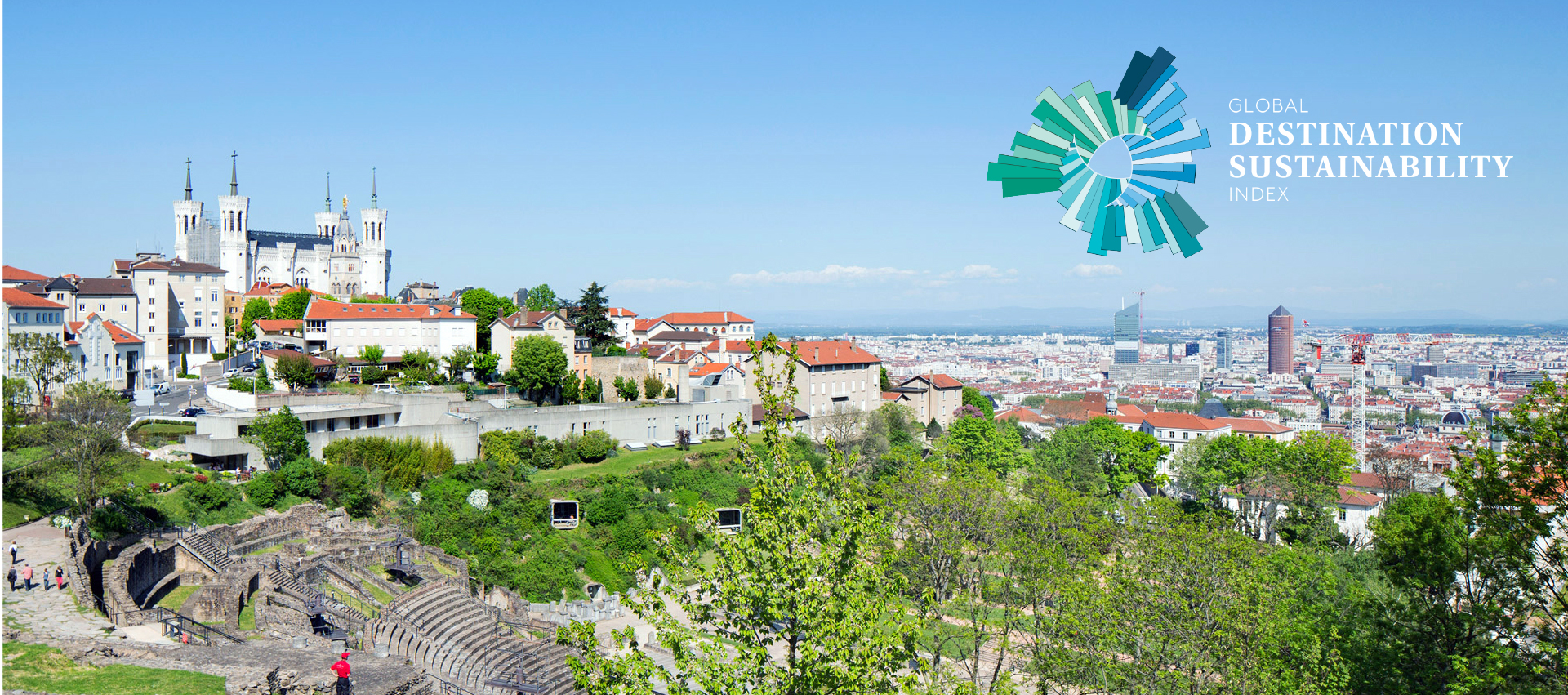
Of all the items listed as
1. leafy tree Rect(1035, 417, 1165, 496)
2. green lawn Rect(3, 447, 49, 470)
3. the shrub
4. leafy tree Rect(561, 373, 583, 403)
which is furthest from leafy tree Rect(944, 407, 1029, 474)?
green lawn Rect(3, 447, 49, 470)

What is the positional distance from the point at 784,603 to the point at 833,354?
192 feet

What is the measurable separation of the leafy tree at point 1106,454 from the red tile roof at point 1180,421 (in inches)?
1053

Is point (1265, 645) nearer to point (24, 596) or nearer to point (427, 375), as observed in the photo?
point (24, 596)

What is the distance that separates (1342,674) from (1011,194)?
14.0m

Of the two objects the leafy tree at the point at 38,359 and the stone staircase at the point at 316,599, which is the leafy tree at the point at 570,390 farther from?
the stone staircase at the point at 316,599

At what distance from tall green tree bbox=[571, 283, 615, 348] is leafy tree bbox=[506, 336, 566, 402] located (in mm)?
6977

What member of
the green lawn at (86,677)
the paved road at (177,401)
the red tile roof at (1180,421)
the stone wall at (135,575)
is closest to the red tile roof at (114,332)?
the paved road at (177,401)

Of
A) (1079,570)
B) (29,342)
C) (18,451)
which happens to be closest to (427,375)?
(29,342)

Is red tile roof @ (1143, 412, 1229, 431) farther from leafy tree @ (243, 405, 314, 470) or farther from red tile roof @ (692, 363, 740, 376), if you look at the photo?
leafy tree @ (243, 405, 314, 470)

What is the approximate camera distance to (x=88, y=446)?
26984 millimetres

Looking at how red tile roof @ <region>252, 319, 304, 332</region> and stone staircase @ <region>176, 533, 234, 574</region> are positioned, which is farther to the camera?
red tile roof @ <region>252, 319, 304, 332</region>

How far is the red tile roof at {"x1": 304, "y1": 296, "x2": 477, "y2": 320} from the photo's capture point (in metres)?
59.8

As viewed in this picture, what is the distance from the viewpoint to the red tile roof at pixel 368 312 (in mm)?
59844

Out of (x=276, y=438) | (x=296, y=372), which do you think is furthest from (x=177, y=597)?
(x=296, y=372)
